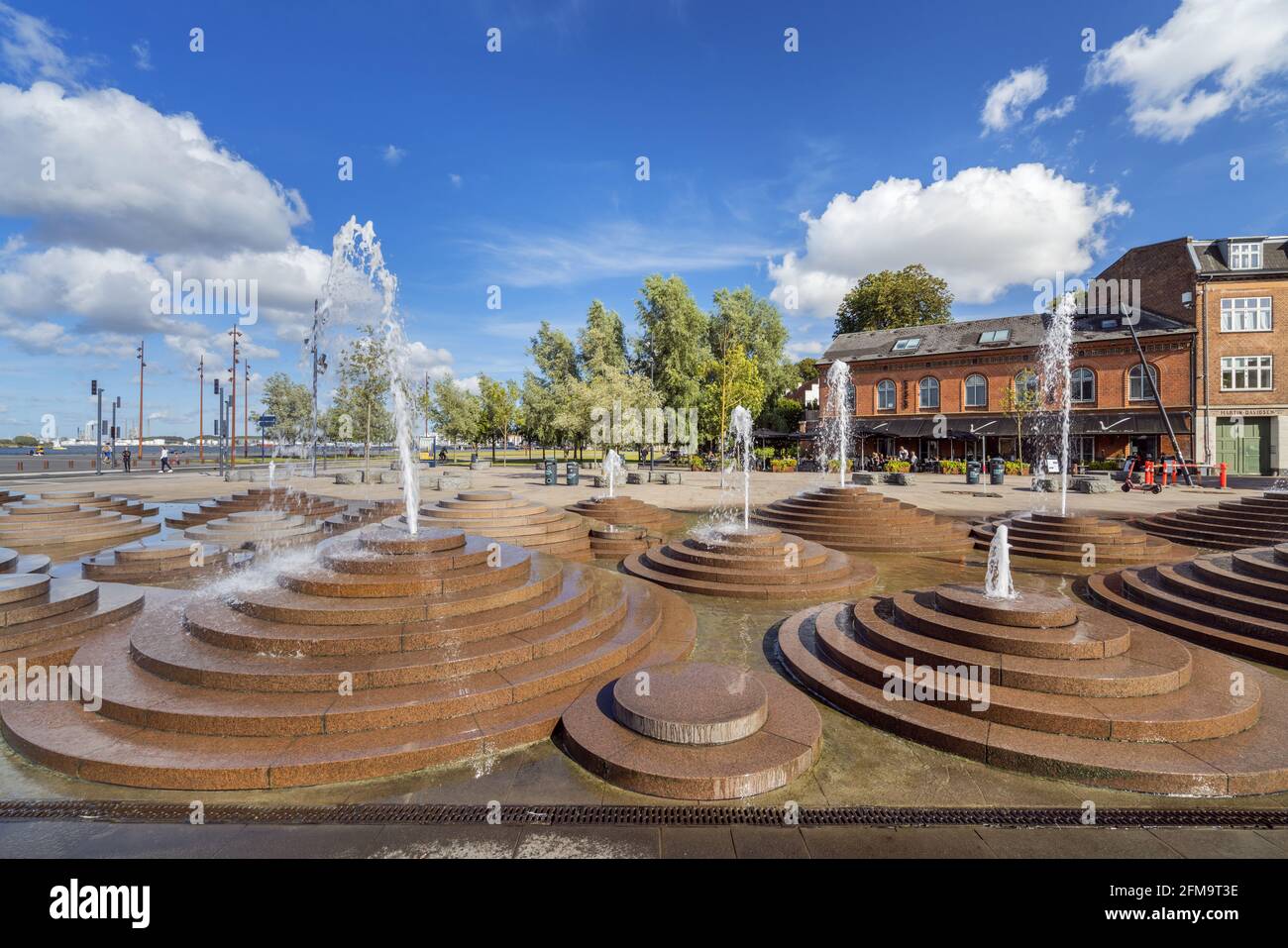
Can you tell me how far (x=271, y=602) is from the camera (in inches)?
243

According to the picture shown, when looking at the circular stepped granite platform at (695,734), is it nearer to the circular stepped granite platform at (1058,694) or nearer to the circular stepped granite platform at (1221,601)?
the circular stepped granite platform at (1058,694)

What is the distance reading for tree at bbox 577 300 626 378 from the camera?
170 feet

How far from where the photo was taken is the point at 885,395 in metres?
47.6

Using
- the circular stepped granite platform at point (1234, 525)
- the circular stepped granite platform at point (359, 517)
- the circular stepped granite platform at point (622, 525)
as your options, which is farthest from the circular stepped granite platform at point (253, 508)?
the circular stepped granite platform at point (1234, 525)

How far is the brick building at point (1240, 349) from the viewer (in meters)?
34.5

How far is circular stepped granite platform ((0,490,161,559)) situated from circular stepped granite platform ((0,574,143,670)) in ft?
20.8

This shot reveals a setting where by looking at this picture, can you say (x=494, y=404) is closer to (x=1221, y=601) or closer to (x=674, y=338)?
(x=674, y=338)

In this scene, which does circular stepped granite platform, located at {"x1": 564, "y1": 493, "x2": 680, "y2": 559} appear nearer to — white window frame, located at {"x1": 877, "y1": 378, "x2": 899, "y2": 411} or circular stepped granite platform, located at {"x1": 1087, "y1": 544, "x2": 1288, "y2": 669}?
circular stepped granite platform, located at {"x1": 1087, "y1": 544, "x2": 1288, "y2": 669}
